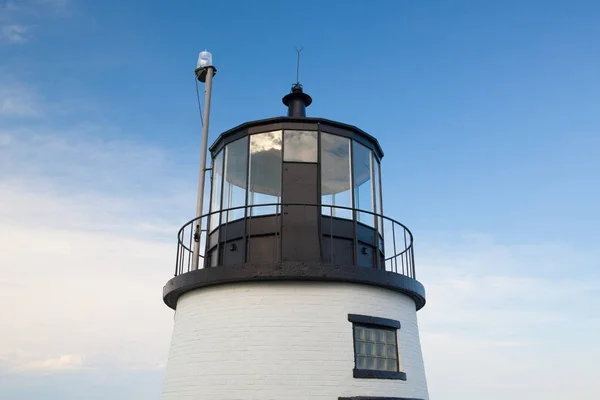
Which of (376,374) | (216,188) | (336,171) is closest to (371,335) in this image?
(376,374)

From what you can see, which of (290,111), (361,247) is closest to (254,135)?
(290,111)

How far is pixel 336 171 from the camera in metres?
11.5

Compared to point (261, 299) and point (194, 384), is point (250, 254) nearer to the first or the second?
point (261, 299)

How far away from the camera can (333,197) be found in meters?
11.4

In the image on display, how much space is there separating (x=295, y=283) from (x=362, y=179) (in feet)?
9.78

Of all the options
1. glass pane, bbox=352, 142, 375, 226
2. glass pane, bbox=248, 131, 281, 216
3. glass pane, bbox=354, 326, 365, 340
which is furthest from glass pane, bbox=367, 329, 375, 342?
glass pane, bbox=248, 131, 281, 216

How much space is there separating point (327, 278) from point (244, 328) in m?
1.59

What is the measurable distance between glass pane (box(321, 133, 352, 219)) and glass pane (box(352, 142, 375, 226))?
190 mm

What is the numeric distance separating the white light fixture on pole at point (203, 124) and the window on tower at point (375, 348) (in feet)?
11.6

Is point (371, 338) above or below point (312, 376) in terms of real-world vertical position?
above

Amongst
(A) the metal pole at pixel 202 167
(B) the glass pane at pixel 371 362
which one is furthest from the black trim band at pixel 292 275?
(B) the glass pane at pixel 371 362

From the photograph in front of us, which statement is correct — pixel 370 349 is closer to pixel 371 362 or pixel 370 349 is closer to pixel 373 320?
pixel 371 362

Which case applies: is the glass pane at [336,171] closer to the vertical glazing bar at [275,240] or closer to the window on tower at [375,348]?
the vertical glazing bar at [275,240]

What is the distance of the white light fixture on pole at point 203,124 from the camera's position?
1171 cm
